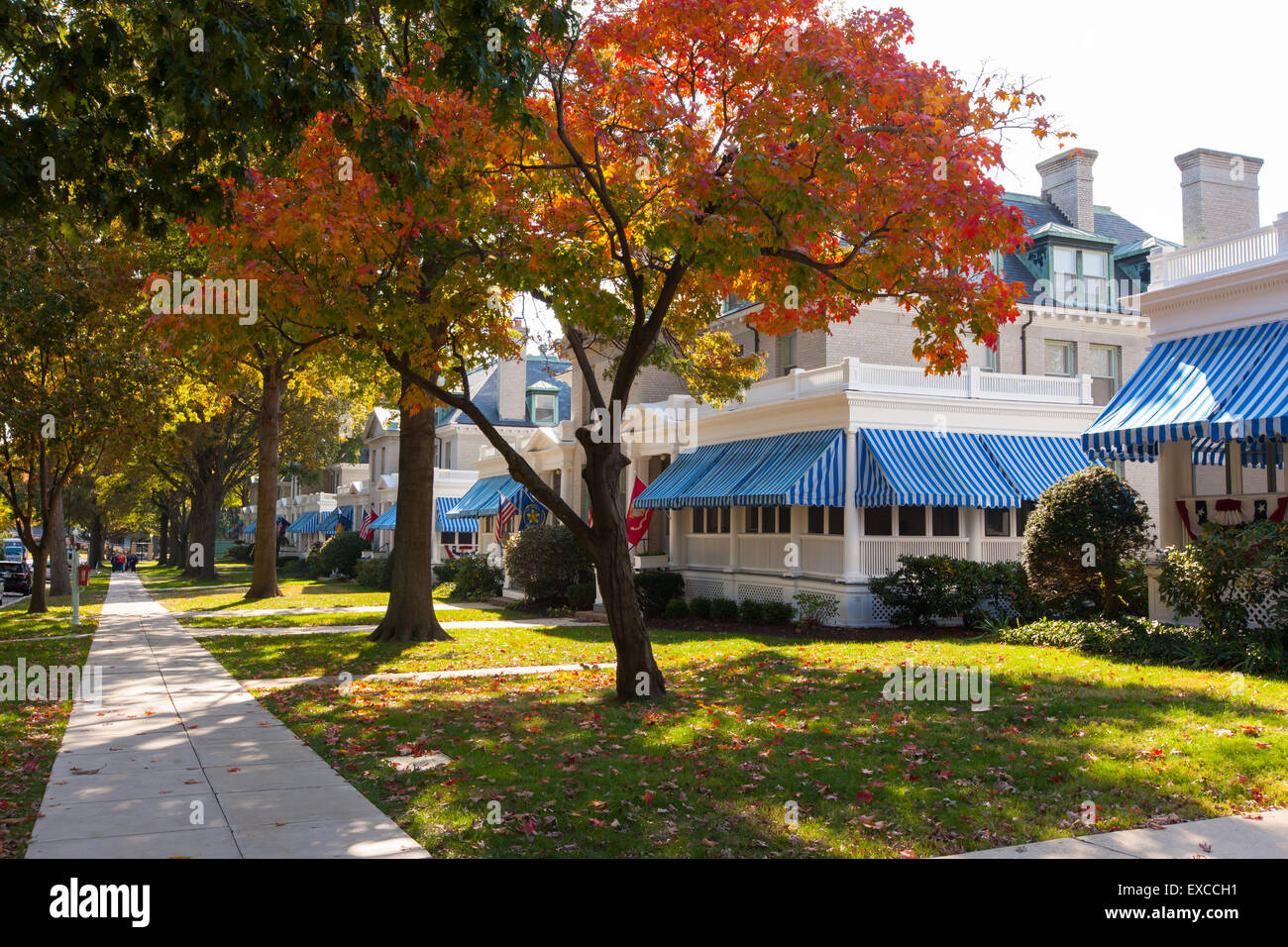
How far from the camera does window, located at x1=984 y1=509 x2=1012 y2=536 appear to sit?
77.9 feet

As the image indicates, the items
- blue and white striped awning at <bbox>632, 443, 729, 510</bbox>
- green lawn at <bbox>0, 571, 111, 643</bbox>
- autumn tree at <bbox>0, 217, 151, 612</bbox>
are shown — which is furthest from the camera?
blue and white striped awning at <bbox>632, 443, 729, 510</bbox>

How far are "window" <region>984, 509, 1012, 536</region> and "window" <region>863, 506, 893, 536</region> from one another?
2.65m

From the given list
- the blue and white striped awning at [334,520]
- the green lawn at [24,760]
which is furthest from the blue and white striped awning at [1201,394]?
the blue and white striped awning at [334,520]

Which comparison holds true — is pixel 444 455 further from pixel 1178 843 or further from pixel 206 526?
pixel 1178 843

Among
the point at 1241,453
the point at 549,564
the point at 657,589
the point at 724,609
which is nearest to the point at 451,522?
the point at 549,564

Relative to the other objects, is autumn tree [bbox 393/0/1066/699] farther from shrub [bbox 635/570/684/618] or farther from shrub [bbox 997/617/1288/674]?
shrub [bbox 635/570/684/618]

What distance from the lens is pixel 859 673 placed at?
559 inches

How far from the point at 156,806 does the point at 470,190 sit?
7.85 meters

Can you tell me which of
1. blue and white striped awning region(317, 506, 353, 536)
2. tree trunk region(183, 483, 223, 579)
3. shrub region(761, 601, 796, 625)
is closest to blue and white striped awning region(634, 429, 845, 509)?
shrub region(761, 601, 796, 625)

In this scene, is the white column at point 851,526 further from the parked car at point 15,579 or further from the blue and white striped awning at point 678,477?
the parked car at point 15,579

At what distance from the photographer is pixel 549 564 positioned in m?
27.8

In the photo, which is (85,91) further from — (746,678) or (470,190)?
(746,678)

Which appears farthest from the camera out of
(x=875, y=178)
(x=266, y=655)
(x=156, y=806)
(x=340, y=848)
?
(x=266, y=655)
